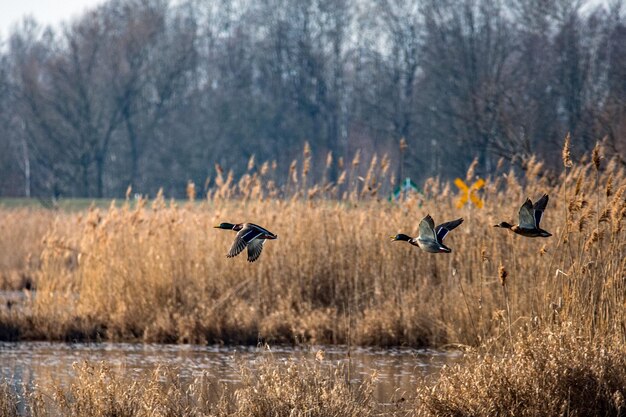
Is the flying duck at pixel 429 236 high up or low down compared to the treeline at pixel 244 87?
down

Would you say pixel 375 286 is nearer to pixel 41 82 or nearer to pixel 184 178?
pixel 184 178

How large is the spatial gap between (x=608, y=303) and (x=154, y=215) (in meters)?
6.52

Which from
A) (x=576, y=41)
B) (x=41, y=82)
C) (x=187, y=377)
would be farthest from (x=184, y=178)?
(x=187, y=377)

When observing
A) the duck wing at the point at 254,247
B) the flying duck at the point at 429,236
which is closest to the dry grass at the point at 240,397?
the duck wing at the point at 254,247

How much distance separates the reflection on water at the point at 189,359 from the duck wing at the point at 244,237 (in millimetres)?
3570

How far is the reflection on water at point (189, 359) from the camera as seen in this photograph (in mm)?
8898

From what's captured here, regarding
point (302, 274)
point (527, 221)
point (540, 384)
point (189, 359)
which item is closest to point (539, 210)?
point (527, 221)

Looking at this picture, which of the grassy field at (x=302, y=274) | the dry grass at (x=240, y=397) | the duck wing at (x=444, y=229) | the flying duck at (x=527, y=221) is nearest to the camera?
the duck wing at (x=444, y=229)

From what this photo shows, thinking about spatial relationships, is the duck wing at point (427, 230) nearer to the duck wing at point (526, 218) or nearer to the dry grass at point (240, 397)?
the duck wing at point (526, 218)

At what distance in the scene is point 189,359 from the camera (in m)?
9.88

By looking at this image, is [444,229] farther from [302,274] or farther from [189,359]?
[302,274]

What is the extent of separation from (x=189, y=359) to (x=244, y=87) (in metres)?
35.6

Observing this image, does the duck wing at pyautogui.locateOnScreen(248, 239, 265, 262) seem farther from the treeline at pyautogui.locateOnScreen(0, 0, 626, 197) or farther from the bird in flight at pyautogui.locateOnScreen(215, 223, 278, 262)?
the treeline at pyautogui.locateOnScreen(0, 0, 626, 197)

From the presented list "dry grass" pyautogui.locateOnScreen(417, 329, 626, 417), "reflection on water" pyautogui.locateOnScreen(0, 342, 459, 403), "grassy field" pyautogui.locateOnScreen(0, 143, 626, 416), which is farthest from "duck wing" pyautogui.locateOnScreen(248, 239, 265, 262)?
"grassy field" pyautogui.locateOnScreen(0, 143, 626, 416)
